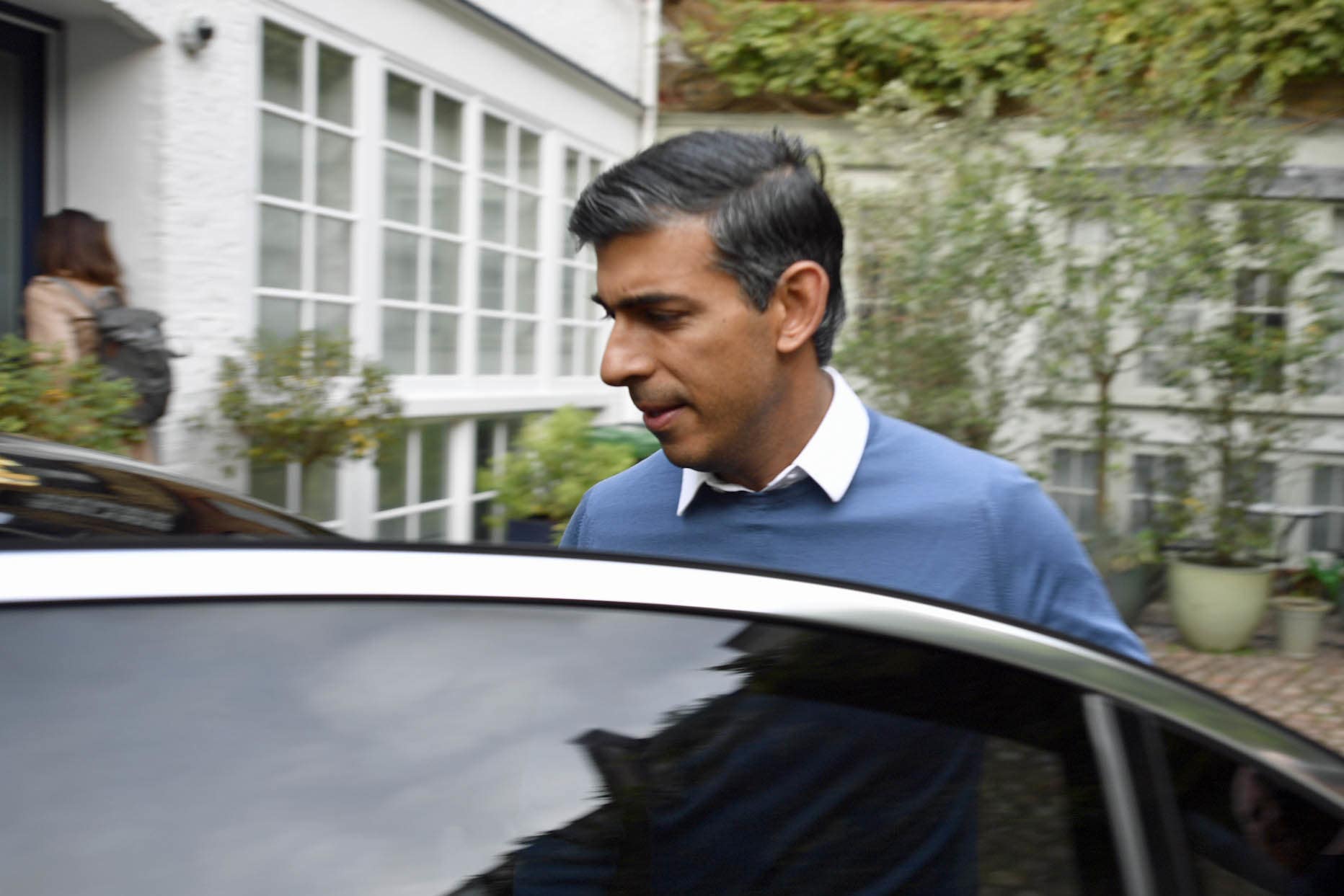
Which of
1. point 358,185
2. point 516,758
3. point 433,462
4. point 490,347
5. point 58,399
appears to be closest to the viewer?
point 516,758

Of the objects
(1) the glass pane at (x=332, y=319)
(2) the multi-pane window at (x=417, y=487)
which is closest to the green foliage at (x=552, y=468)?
(2) the multi-pane window at (x=417, y=487)

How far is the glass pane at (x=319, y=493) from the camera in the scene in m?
7.06

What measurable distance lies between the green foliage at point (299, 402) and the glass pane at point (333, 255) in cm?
57

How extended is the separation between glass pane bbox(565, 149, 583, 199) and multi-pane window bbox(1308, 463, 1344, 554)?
6.15m

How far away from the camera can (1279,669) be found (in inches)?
310

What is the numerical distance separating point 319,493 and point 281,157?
5.91 feet

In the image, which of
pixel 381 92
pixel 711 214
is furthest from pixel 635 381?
pixel 381 92

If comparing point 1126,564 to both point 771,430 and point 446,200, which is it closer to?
point 446,200

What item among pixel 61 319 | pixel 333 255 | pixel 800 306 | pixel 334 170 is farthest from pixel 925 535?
pixel 334 170

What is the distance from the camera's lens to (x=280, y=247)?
6.70 m

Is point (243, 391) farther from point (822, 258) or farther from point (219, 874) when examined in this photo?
point (219, 874)

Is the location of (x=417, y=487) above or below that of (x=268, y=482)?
below

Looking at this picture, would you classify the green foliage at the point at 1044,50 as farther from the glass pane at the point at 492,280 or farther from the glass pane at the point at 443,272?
the glass pane at the point at 443,272

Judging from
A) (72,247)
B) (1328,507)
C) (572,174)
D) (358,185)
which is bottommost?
(1328,507)
